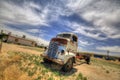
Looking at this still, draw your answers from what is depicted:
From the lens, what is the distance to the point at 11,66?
28.9 feet

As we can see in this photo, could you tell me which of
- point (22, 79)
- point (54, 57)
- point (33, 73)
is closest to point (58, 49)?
point (54, 57)

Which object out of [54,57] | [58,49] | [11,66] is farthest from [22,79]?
[58,49]

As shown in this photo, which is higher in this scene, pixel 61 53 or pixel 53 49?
pixel 53 49

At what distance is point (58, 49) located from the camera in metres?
9.22

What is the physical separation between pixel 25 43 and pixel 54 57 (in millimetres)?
43652

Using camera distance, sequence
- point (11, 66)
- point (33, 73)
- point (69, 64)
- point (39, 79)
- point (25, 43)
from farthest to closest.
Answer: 1. point (25, 43)
2. point (69, 64)
3. point (11, 66)
4. point (33, 73)
5. point (39, 79)

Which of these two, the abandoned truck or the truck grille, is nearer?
the abandoned truck

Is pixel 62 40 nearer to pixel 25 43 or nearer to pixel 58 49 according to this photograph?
pixel 58 49

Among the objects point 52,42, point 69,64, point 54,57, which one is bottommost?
point 69,64

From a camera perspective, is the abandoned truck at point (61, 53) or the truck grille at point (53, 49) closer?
the abandoned truck at point (61, 53)

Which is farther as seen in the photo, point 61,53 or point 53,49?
point 53,49

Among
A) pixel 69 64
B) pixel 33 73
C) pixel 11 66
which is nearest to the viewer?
pixel 33 73

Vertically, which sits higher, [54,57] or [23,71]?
[54,57]

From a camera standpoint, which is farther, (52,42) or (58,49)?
(52,42)
